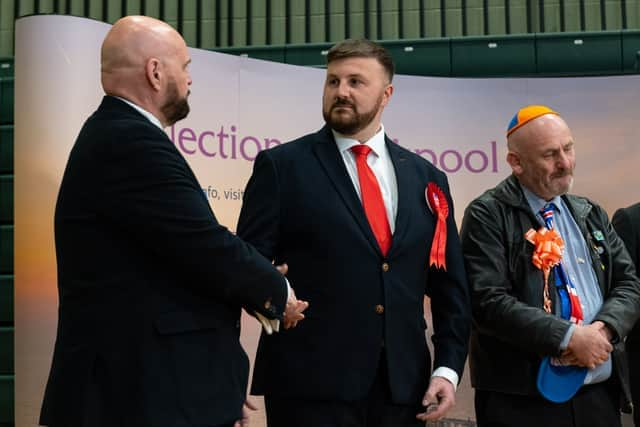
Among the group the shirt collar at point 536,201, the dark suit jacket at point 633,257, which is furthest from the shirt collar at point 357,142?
the dark suit jacket at point 633,257

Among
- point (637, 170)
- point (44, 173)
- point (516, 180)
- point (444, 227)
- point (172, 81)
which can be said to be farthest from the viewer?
point (637, 170)

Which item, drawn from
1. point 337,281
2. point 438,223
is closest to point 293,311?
point 337,281

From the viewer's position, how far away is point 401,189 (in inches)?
82.6

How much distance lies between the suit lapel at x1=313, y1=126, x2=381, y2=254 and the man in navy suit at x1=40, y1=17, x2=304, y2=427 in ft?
1.43

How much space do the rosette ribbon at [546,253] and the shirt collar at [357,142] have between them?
495mm

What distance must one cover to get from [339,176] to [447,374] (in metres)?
0.55

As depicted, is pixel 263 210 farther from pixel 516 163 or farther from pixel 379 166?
pixel 516 163

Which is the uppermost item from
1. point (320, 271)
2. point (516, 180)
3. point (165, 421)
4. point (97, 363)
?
point (516, 180)

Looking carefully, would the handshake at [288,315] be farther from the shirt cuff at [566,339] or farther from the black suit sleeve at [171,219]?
the shirt cuff at [566,339]

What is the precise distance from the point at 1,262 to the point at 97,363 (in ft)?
11.0

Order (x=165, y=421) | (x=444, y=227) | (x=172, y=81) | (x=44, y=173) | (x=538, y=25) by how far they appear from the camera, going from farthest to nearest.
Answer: (x=538, y=25)
(x=44, y=173)
(x=444, y=227)
(x=172, y=81)
(x=165, y=421)

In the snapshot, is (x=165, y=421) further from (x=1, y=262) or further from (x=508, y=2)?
(x=508, y=2)

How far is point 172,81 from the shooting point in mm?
1689

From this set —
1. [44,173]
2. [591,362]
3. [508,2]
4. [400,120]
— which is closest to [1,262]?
[44,173]
